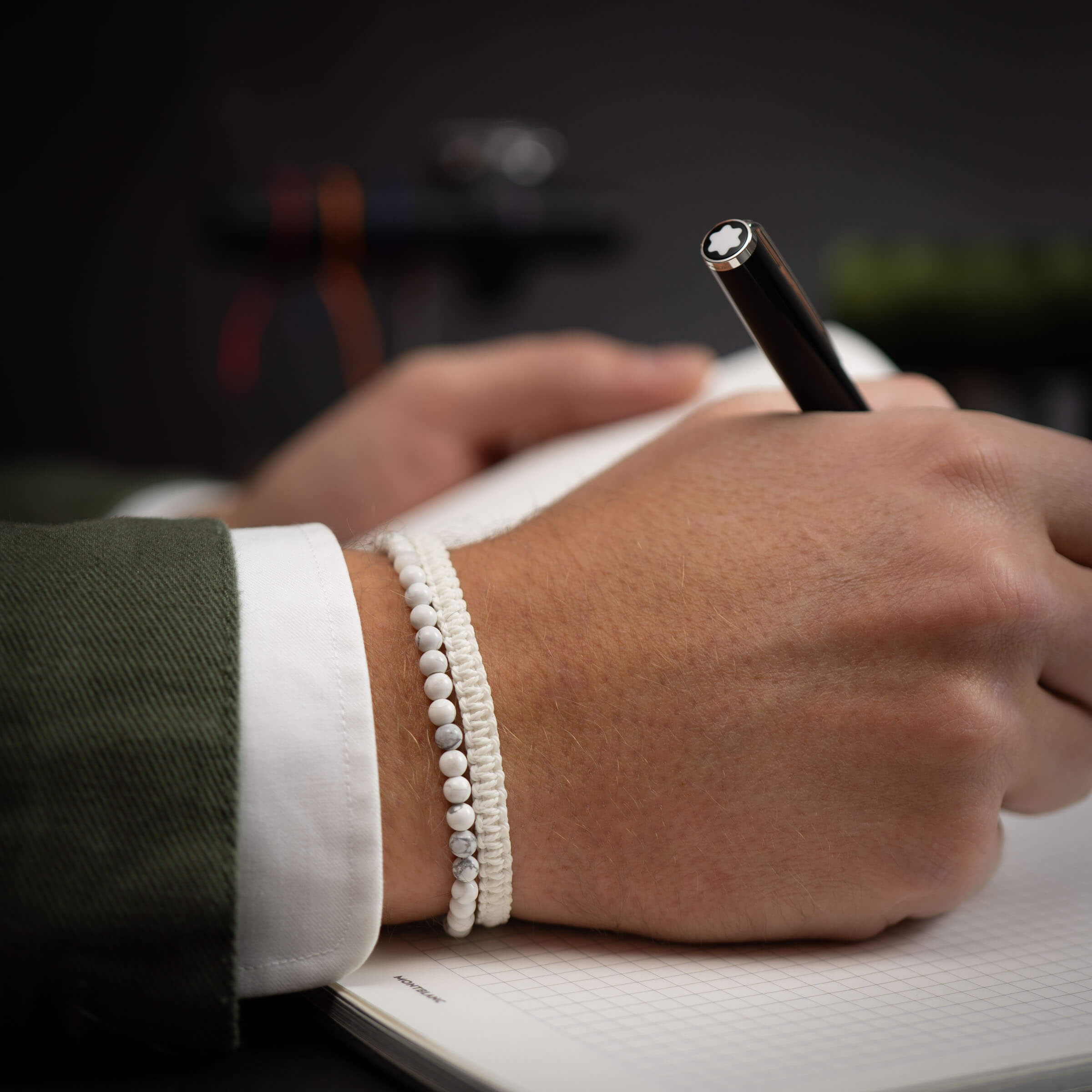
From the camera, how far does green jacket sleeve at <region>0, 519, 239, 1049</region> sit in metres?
0.28

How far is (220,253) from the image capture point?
1739 mm

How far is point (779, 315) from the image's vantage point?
1.26 ft

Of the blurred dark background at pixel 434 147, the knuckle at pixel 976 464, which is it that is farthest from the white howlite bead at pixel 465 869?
the blurred dark background at pixel 434 147

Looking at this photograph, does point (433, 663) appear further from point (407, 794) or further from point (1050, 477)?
point (1050, 477)

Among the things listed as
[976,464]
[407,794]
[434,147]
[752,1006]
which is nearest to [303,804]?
[407,794]

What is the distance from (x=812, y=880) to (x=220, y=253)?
5.43 feet

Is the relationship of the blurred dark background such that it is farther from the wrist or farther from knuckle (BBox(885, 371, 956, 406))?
the wrist

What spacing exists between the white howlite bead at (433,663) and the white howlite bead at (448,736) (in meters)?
0.02

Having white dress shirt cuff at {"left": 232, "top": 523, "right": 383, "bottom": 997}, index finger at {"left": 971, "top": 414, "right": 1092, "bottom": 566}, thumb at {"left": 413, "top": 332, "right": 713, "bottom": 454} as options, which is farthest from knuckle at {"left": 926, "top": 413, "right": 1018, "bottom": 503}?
thumb at {"left": 413, "top": 332, "right": 713, "bottom": 454}

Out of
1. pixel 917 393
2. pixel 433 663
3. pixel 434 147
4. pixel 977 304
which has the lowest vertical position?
pixel 433 663

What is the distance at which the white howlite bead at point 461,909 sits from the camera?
0.33 m

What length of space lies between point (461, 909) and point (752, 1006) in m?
0.10

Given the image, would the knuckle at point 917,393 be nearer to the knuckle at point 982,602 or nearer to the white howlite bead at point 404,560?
the knuckle at point 982,602

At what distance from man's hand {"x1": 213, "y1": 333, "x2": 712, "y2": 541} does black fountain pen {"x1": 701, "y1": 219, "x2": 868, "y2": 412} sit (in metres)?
0.27
